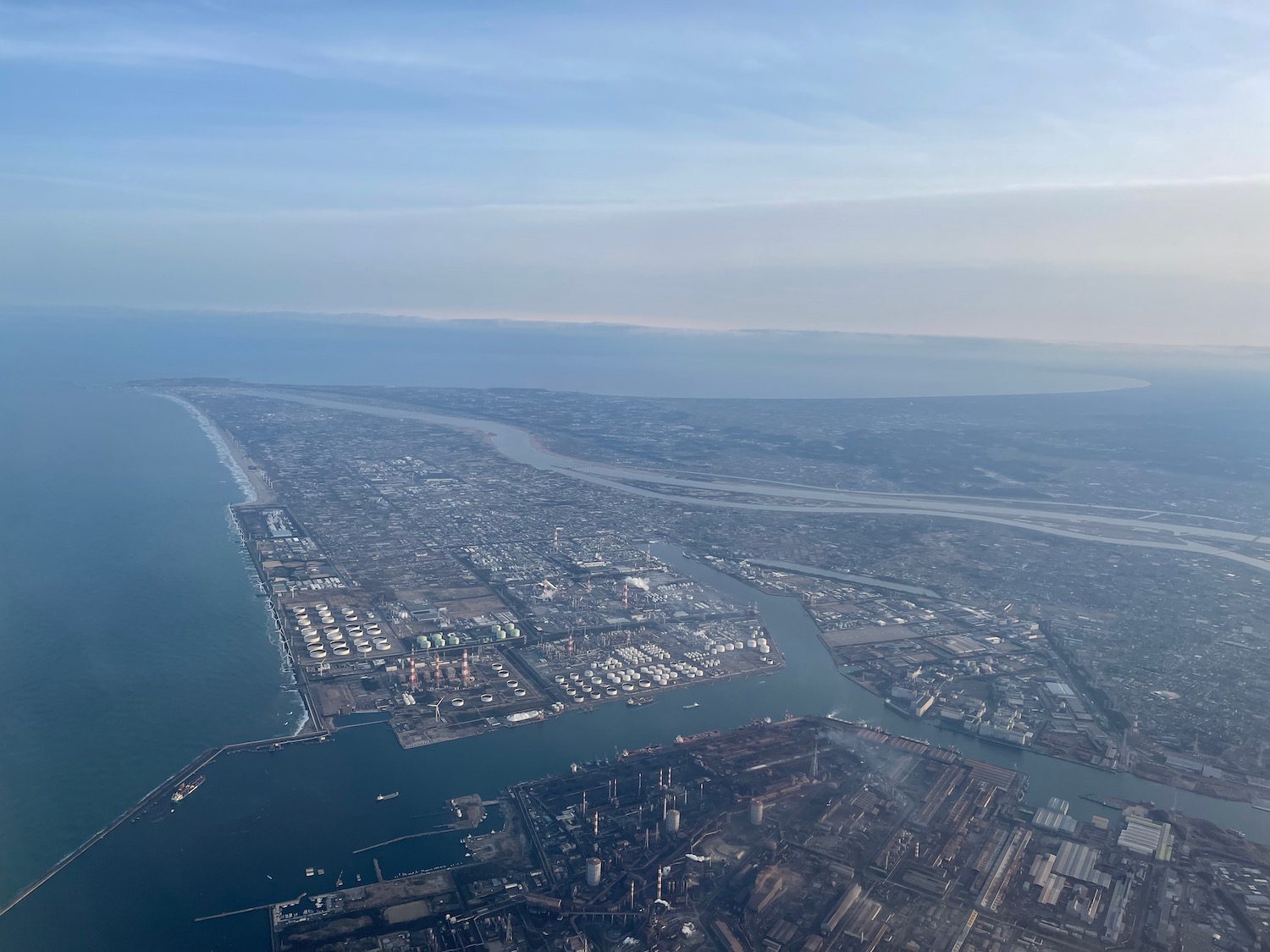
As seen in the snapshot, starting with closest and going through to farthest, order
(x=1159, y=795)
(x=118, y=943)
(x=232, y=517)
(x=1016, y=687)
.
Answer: (x=118, y=943) → (x=1159, y=795) → (x=1016, y=687) → (x=232, y=517)

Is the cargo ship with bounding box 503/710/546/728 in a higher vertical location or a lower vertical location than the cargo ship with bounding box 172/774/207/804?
lower

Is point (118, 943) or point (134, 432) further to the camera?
point (134, 432)

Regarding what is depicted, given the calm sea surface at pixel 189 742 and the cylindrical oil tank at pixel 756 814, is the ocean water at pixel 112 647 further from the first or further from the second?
the cylindrical oil tank at pixel 756 814

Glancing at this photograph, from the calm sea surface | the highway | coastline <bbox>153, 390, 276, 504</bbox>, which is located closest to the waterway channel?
the calm sea surface

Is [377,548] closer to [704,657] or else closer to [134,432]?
[704,657]

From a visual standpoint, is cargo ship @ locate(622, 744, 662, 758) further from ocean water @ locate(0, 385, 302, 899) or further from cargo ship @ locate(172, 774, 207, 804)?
cargo ship @ locate(172, 774, 207, 804)

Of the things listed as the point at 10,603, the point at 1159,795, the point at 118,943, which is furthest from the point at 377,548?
the point at 1159,795

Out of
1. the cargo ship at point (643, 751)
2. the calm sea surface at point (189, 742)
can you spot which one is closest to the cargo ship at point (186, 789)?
the calm sea surface at point (189, 742)
